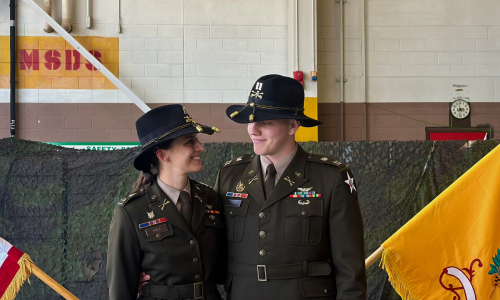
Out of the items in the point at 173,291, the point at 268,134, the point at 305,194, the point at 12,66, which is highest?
the point at 12,66

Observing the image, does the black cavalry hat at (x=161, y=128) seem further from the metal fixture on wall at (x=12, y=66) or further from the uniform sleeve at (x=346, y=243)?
the metal fixture on wall at (x=12, y=66)

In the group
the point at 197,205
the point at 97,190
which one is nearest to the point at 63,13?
the point at 97,190

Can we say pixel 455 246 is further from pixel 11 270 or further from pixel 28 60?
pixel 28 60

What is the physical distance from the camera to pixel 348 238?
1.76 m

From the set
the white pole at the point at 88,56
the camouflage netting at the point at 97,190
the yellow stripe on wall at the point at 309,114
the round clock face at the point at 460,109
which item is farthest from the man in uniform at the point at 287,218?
the round clock face at the point at 460,109

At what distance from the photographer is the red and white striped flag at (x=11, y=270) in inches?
97.7

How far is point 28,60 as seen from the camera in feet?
19.9

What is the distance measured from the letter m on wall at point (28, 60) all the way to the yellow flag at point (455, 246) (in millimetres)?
5195

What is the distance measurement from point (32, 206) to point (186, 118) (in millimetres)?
2220

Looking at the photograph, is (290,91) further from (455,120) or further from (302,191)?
(455,120)

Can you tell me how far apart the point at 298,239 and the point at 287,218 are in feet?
0.31

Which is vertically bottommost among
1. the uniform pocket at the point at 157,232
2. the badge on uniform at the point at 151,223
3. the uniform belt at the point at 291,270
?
the uniform belt at the point at 291,270

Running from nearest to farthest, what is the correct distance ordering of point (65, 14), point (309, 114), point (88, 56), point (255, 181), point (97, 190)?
point (255, 181)
point (97, 190)
point (88, 56)
point (65, 14)
point (309, 114)

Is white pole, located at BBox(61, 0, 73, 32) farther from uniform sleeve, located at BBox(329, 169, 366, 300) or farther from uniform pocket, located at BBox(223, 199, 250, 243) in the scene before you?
uniform sleeve, located at BBox(329, 169, 366, 300)
